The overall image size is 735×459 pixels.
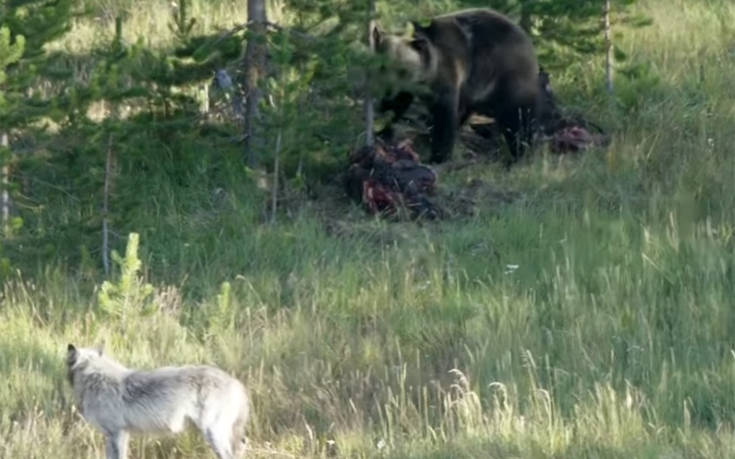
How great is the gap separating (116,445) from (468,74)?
6405 millimetres

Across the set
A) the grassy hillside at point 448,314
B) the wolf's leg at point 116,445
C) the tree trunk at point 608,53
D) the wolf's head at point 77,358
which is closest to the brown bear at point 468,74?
the grassy hillside at point 448,314

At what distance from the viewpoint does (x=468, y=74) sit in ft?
45.4

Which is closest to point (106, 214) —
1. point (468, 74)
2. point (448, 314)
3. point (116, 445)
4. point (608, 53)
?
point (448, 314)

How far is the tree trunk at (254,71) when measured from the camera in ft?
40.7

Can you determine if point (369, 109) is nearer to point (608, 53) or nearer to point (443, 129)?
point (443, 129)

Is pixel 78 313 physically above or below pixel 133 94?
below

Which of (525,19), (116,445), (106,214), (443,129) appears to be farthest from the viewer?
(525,19)

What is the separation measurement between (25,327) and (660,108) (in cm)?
618

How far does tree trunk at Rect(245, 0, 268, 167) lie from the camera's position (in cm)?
1240

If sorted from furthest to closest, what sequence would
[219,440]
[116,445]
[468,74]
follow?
[468,74], [116,445], [219,440]

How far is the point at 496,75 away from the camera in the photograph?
1387cm

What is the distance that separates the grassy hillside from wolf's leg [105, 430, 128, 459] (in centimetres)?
36

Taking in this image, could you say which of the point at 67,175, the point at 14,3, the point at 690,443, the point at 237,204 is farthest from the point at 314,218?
the point at 690,443

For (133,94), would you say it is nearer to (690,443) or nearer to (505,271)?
(505,271)
